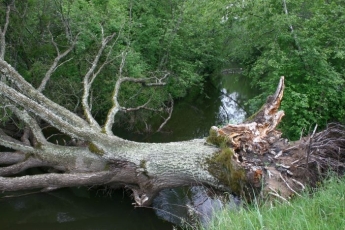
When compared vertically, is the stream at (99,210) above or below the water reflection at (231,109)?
below

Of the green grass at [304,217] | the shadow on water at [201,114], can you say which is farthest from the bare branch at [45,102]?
the green grass at [304,217]

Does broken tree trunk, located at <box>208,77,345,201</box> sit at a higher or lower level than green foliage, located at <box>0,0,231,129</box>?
lower

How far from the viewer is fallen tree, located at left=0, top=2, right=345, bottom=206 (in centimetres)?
507

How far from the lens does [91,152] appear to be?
21.0 feet

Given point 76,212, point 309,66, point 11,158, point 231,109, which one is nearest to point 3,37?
point 11,158

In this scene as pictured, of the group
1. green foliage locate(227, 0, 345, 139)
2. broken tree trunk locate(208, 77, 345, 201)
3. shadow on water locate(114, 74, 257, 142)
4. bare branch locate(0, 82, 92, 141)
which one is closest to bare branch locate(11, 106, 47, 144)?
bare branch locate(0, 82, 92, 141)

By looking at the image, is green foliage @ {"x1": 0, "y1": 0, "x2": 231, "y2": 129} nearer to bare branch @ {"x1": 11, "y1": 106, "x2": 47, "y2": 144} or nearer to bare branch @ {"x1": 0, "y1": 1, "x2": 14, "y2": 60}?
bare branch @ {"x1": 0, "y1": 1, "x2": 14, "y2": 60}

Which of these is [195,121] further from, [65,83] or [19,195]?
[19,195]

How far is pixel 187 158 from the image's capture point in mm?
5660

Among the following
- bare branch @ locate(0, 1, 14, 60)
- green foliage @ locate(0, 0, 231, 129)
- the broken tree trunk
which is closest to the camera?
the broken tree trunk

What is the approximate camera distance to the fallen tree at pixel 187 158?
16.6 ft

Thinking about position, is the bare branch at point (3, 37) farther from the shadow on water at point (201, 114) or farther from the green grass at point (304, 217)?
the green grass at point (304, 217)

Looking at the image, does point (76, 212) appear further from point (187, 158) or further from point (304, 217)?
point (304, 217)

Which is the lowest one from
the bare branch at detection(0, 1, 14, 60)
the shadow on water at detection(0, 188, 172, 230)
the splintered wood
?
the shadow on water at detection(0, 188, 172, 230)
